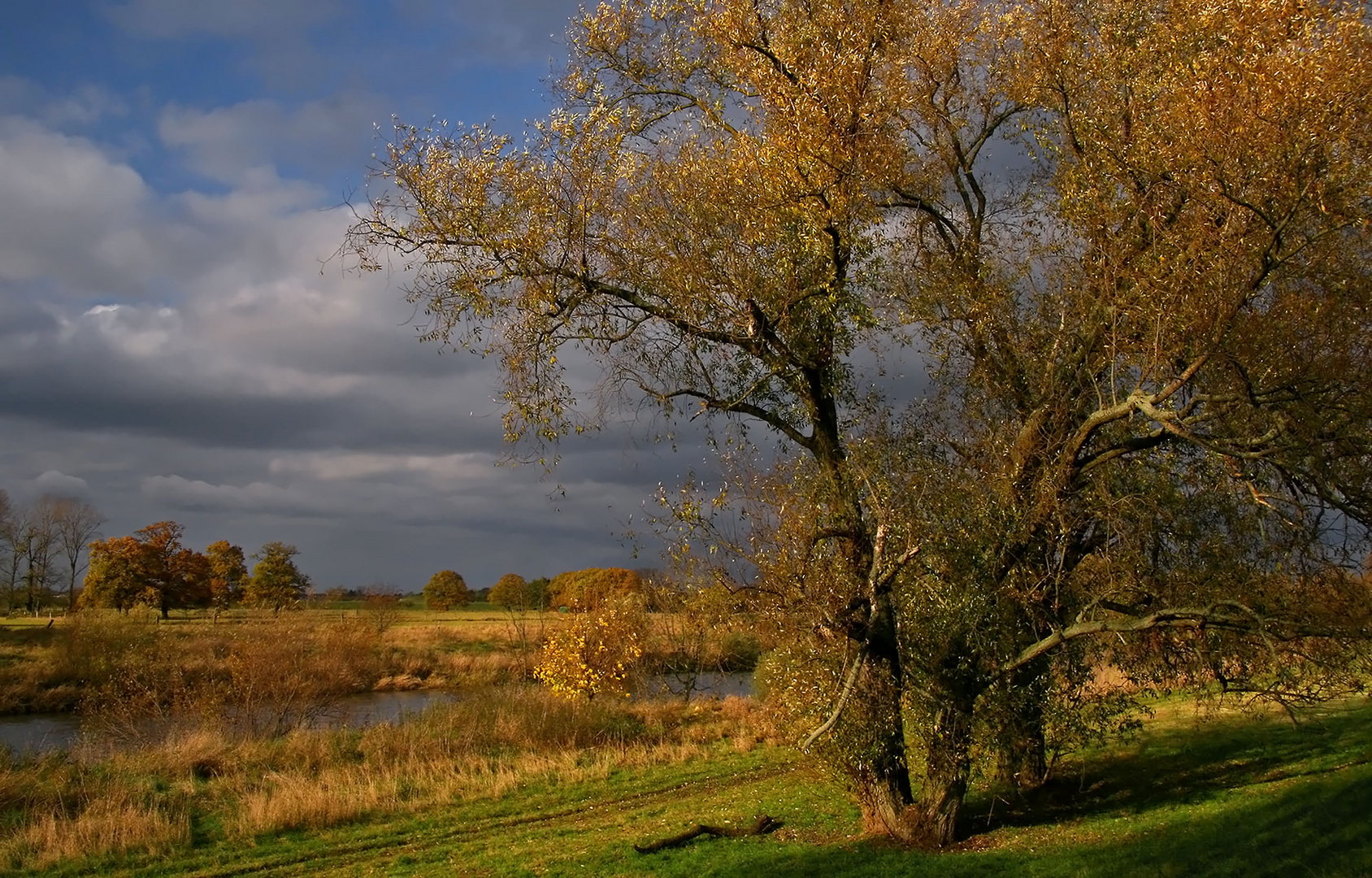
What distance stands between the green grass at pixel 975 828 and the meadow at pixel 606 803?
57 mm

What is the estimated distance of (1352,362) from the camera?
10734 mm

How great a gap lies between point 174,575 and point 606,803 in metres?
69.4

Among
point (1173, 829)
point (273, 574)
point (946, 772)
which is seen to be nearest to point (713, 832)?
point (946, 772)

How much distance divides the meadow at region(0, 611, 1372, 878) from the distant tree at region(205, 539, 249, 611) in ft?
194

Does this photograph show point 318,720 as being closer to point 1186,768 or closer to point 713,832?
point 713,832

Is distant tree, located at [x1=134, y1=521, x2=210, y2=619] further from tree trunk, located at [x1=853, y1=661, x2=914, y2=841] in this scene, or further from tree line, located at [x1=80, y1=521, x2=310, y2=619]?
tree trunk, located at [x1=853, y1=661, x2=914, y2=841]

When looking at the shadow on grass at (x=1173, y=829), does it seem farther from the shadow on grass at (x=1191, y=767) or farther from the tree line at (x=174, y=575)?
the tree line at (x=174, y=575)

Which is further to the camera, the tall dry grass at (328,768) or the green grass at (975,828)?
Result: the tall dry grass at (328,768)

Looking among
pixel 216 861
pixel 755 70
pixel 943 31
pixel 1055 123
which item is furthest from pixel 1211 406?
pixel 216 861

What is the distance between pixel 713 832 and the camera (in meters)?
14.7

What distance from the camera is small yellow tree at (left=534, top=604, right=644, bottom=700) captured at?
29.2 metres

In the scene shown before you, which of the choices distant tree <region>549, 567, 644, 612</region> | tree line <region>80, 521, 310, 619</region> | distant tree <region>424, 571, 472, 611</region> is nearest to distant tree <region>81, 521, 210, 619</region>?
tree line <region>80, 521, 310, 619</region>

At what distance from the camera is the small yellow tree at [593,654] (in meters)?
29.2

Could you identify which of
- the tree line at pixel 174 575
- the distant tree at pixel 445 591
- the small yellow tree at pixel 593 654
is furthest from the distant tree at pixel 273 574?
the small yellow tree at pixel 593 654
